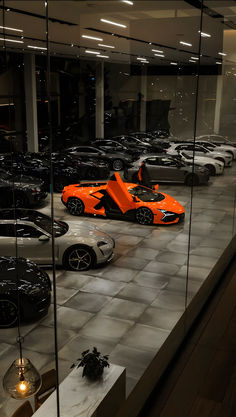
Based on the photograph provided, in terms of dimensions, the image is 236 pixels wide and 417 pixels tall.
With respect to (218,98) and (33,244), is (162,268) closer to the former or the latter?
(218,98)

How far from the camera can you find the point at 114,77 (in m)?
4.17

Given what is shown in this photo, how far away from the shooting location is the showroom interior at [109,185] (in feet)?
10.7

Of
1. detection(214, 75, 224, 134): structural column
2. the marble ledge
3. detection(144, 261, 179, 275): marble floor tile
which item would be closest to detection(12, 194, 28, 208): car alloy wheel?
the marble ledge

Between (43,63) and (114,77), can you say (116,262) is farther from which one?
(43,63)

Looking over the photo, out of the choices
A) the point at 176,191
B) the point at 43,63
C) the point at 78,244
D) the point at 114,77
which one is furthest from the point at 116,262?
the point at 43,63

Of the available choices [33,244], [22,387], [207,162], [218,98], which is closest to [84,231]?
[33,244]

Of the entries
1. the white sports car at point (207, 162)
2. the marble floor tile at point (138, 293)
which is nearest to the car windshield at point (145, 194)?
the white sports car at point (207, 162)

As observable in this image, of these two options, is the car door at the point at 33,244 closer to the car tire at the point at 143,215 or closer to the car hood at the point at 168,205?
the car hood at the point at 168,205

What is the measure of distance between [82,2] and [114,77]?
759 mm

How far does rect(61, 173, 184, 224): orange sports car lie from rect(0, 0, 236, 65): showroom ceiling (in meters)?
1.54

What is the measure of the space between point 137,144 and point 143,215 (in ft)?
8.41

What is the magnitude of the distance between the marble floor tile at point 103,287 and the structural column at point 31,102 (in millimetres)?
3036

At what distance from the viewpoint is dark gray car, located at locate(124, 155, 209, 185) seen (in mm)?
5590

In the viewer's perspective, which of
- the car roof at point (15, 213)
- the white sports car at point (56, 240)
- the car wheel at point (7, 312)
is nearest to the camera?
the car roof at point (15, 213)
